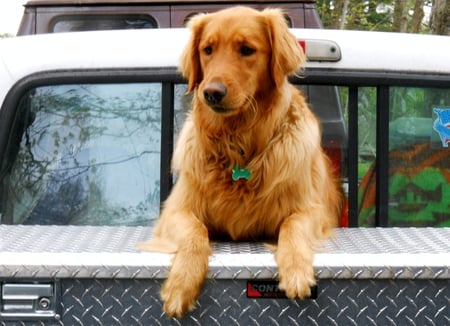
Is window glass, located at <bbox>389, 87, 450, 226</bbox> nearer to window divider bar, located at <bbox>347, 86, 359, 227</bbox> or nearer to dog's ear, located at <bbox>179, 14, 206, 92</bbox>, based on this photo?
window divider bar, located at <bbox>347, 86, 359, 227</bbox>

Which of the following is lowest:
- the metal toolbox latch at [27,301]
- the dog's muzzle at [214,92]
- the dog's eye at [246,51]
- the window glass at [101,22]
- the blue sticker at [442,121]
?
the metal toolbox latch at [27,301]

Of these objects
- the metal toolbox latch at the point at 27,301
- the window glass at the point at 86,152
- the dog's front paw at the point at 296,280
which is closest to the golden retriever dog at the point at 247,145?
the window glass at the point at 86,152

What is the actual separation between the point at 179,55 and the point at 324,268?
1356mm

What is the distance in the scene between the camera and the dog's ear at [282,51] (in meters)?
3.26

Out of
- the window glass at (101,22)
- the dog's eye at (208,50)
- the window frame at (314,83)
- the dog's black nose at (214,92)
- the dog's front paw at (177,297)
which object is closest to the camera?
the dog's front paw at (177,297)

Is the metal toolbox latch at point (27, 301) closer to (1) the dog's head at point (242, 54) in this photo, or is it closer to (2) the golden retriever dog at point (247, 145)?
(2) the golden retriever dog at point (247, 145)

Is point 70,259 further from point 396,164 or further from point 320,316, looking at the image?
point 396,164

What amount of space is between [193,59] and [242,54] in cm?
22

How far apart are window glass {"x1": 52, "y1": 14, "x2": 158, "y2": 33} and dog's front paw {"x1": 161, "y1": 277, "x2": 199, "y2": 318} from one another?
2860 millimetres

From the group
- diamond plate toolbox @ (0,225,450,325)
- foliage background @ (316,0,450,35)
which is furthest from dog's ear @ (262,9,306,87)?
foliage background @ (316,0,450,35)

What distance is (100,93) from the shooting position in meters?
3.49

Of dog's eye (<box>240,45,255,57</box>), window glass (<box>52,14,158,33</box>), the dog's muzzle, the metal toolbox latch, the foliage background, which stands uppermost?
dog's eye (<box>240,45,255,57</box>)

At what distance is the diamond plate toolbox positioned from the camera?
8.40 feet

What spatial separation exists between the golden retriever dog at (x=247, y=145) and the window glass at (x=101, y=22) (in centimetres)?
184
